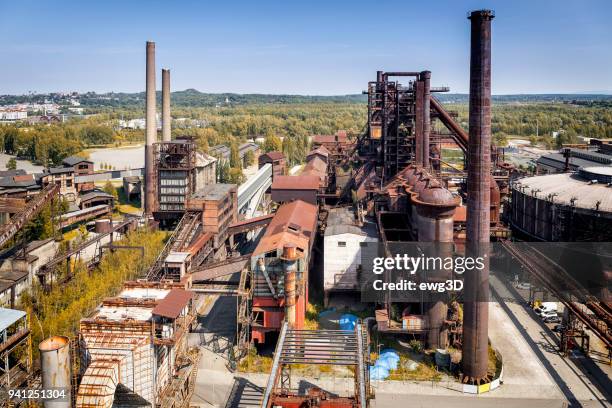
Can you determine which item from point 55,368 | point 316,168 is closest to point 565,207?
point 55,368

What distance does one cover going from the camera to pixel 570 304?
20531 millimetres

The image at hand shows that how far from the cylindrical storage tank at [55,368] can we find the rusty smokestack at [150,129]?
1045 inches

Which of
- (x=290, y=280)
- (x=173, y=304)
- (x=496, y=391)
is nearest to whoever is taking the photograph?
(x=173, y=304)

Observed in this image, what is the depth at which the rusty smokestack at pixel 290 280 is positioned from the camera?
20.2m

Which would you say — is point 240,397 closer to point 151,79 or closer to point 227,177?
point 151,79

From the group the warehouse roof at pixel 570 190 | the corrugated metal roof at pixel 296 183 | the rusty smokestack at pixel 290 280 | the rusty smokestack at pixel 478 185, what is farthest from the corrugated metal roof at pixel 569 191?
the rusty smokestack at pixel 290 280

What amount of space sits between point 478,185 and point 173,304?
10806 millimetres

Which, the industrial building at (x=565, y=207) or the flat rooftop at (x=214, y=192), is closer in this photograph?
the industrial building at (x=565, y=207)

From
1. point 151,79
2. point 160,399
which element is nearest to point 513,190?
point 160,399

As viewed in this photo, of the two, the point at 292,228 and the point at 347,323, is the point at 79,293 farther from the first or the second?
the point at 347,323

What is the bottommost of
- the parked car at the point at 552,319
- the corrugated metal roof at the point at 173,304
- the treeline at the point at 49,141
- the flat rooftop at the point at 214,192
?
the parked car at the point at 552,319

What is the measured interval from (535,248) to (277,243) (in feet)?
42.9

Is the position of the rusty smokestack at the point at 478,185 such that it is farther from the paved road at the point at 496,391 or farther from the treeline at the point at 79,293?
the treeline at the point at 79,293

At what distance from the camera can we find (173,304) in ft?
53.4
